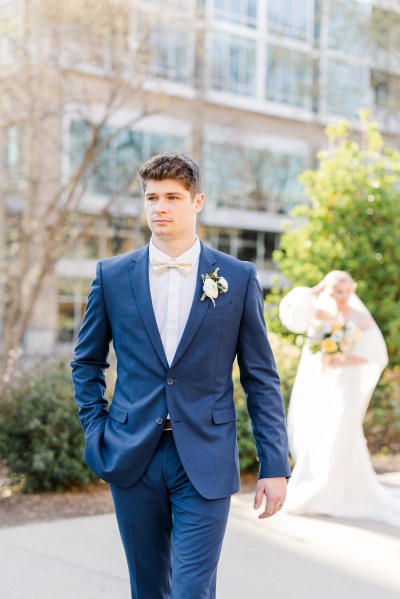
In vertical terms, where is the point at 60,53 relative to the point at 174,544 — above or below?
above

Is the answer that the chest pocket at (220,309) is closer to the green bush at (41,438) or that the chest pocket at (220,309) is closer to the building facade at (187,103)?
the green bush at (41,438)

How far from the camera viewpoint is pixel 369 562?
223 inches

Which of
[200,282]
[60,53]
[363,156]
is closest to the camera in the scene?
[200,282]

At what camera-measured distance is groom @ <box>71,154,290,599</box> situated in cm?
320

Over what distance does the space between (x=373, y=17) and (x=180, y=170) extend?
21.1 meters

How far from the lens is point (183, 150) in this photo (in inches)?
862

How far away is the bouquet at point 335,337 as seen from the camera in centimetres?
742

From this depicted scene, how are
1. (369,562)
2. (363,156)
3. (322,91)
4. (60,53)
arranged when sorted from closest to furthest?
(369,562) < (363,156) < (60,53) < (322,91)

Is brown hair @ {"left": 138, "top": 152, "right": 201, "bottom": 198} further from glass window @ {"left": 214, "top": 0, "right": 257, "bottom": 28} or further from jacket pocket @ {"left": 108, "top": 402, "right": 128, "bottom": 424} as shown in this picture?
glass window @ {"left": 214, "top": 0, "right": 257, "bottom": 28}

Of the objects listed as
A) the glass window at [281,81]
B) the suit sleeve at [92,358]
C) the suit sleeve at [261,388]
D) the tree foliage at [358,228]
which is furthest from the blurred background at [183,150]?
the suit sleeve at [261,388]

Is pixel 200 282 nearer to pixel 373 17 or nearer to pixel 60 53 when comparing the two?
pixel 60 53

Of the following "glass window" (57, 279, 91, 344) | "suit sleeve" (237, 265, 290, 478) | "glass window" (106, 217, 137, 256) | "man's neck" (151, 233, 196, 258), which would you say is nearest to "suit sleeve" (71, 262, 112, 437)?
"man's neck" (151, 233, 196, 258)

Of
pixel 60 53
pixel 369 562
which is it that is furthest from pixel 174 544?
pixel 60 53

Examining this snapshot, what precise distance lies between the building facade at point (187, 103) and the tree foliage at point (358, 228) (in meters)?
5.98
